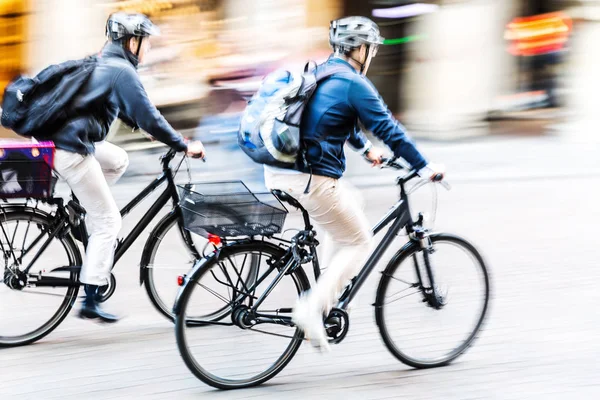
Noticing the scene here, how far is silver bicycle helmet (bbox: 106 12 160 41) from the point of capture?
15.4 ft

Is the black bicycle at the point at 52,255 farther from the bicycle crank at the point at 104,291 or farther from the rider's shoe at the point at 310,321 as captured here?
the rider's shoe at the point at 310,321

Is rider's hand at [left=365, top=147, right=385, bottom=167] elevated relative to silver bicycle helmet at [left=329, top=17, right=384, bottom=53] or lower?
lower

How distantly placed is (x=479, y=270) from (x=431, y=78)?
8.45m

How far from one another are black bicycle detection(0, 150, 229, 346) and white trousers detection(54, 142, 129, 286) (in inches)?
4.4

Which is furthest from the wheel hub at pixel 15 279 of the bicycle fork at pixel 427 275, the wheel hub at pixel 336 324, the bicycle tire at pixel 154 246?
the bicycle fork at pixel 427 275

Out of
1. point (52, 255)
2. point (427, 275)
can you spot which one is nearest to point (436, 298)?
point (427, 275)

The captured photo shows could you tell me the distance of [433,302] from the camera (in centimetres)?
464

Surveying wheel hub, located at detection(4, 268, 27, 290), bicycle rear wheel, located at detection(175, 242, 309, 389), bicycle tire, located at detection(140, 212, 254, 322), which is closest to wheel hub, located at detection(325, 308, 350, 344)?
bicycle rear wheel, located at detection(175, 242, 309, 389)

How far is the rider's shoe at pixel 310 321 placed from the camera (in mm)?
4285

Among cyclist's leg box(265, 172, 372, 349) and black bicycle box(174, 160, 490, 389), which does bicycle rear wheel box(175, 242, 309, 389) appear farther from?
cyclist's leg box(265, 172, 372, 349)

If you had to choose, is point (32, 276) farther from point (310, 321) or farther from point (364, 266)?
point (364, 266)

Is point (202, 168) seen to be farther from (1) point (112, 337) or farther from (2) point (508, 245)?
(1) point (112, 337)

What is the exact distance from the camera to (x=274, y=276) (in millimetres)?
4277

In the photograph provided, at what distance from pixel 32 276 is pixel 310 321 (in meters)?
1.62
